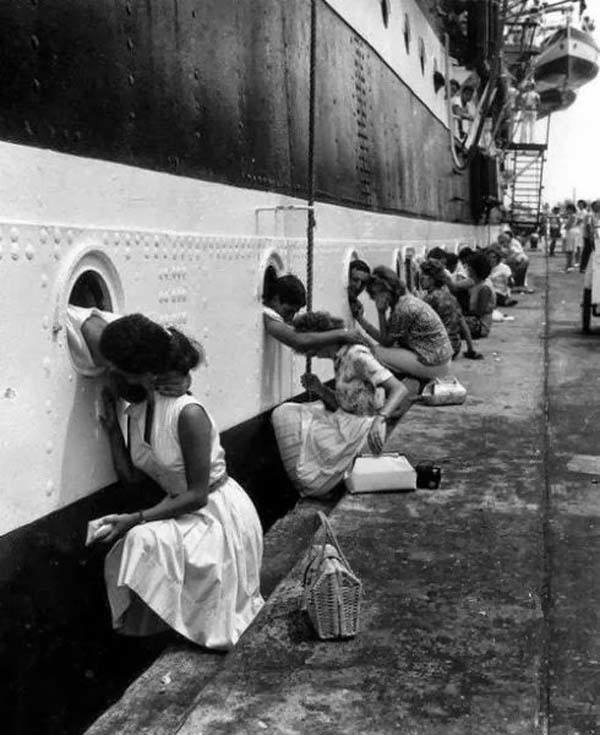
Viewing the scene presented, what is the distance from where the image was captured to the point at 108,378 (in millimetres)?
3615

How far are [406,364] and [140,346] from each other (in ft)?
15.8

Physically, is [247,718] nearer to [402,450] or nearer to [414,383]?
[402,450]

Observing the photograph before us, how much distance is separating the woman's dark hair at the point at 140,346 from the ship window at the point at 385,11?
6.68 m

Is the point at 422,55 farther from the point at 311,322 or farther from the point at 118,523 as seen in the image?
the point at 118,523

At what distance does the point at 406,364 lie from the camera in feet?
26.0

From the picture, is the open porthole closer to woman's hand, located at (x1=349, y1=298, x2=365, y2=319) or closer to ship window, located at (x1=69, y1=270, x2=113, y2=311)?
ship window, located at (x1=69, y1=270, x2=113, y2=311)

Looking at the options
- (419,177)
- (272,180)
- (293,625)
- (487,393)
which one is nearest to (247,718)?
(293,625)

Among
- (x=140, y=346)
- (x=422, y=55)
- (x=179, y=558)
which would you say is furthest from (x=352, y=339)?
(x=422, y=55)

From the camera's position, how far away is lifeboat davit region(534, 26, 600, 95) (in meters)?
37.4

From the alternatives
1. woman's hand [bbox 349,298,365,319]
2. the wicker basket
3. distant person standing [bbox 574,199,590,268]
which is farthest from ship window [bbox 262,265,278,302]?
distant person standing [bbox 574,199,590,268]

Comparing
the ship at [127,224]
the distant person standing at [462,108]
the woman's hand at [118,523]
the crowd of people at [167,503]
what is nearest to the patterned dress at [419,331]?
the ship at [127,224]

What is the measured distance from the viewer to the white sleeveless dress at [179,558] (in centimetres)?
348

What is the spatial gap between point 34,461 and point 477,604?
5.98 ft

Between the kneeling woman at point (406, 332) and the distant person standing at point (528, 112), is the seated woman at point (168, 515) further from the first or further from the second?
the distant person standing at point (528, 112)
